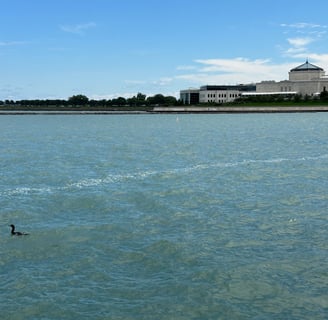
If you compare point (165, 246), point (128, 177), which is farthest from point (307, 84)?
point (165, 246)

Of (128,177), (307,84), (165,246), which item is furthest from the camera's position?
(307,84)

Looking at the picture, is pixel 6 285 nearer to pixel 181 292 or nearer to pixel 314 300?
pixel 181 292

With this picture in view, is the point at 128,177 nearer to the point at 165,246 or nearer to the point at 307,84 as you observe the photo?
the point at 165,246

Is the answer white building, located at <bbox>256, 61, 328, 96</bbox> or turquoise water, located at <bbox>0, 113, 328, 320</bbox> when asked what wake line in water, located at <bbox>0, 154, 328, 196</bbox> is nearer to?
turquoise water, located at <bbox>0, 113, 328, 320</bbox>

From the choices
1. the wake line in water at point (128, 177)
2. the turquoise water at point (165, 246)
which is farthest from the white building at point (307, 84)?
the turquoise water at point (165, 246)

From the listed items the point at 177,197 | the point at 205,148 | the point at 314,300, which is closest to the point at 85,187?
the point at 177,197

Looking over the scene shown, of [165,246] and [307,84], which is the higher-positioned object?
[307,84]

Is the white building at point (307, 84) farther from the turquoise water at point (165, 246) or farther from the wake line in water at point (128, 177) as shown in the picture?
the turquoise water at point (165, 246)

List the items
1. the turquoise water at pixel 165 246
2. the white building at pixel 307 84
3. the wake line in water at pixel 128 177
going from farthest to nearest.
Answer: the white building at pixel 307 84, the wake line in water at pixel 128 177, the turquoise water at pixel 165 246

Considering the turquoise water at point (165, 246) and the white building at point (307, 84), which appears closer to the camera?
the turquoise water at point (165, 246)

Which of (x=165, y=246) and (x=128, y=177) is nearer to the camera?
(x=165, y=246)

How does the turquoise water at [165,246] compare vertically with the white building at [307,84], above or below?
below

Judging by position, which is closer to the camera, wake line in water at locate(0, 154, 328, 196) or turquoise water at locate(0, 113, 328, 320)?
turquoise water at locate(0, 113, 328, 320)

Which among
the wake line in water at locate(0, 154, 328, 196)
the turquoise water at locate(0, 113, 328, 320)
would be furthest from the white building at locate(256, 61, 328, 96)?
the turquoise water at locate(0, 113, 328, 320)
